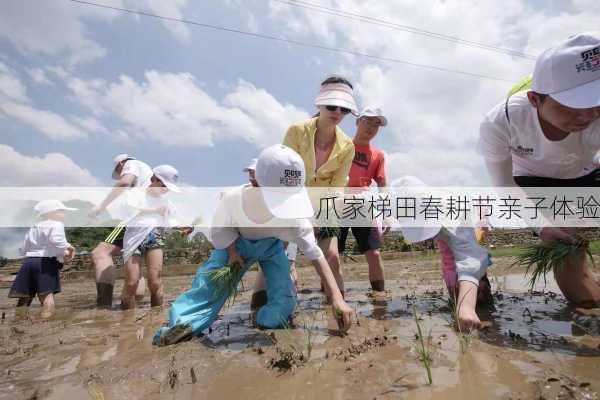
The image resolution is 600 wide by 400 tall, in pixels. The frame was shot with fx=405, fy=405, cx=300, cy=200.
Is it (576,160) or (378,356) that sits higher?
(576,160)

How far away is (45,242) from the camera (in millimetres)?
4410

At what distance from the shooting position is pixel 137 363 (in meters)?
2.12

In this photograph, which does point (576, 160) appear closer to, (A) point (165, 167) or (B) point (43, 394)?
(B) point (43, 394)

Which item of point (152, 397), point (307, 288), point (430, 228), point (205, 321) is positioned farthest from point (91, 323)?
point (430, 228)

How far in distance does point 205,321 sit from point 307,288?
2.53m

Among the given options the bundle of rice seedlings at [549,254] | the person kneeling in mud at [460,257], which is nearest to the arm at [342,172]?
the person kneeling in mud at [460,257]

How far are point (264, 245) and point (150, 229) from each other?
1695 mm

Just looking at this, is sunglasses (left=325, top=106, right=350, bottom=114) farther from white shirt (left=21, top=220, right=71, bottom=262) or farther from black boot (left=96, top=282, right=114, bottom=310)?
white shirt (left=21, top=220, right=71, bottom=262)

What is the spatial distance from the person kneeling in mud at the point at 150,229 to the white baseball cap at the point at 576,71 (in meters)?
3.38

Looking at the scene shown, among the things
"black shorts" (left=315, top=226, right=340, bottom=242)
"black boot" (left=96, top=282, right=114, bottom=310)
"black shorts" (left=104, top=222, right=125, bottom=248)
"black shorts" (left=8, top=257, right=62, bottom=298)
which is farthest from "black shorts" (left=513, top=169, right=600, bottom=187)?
"black shorts" (left=8, top=257, right=62, bottom=298)

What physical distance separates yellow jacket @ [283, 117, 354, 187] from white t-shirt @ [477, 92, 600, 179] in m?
1.18

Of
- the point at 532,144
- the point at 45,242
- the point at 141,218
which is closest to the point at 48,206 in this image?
the point at 45,242

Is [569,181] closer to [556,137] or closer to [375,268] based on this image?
[556,137]

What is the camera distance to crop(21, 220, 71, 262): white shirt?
438 centimetres
